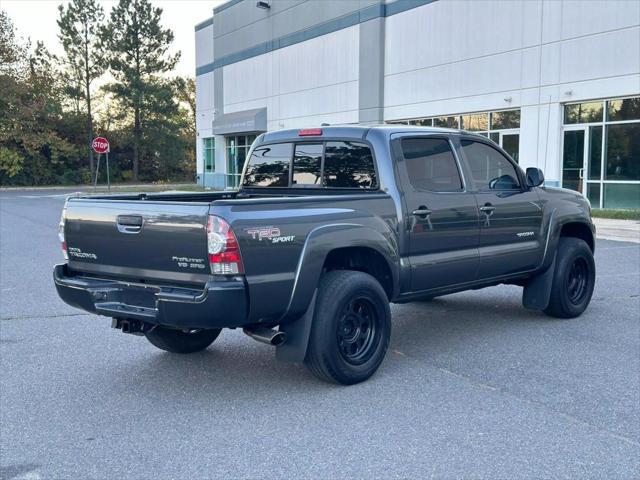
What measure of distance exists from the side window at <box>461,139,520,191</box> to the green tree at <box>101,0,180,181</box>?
49.7 metres

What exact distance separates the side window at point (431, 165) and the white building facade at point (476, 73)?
49.4ft

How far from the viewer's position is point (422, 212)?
5.54 m

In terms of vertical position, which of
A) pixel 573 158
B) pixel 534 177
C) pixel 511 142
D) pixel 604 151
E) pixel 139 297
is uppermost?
pixel 511 142

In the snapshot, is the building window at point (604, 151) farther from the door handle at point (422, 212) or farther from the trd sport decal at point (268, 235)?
the trd sport decal at point (268, 235)

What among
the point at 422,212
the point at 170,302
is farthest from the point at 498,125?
the point at 170,302

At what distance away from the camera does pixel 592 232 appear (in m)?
7.58

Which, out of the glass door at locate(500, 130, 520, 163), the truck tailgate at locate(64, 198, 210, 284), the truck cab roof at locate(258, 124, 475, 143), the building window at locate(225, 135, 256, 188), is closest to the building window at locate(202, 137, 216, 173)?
the building window at locate(225, 135, 256, 188)

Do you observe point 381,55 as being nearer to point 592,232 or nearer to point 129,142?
point 592,232

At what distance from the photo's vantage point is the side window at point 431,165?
5.70 meters

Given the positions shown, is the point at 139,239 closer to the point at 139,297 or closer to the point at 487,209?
the point at 139,297

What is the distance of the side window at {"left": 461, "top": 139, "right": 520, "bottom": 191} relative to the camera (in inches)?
247

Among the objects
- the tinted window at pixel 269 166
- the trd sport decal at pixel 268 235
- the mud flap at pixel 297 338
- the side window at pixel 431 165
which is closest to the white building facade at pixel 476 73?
the side window at pixel 431 165

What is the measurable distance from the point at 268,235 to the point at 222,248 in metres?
0.34

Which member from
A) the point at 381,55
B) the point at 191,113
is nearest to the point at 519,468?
the point at 381,55
